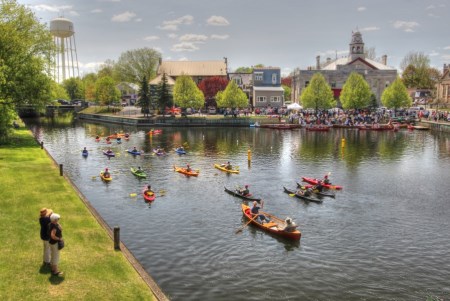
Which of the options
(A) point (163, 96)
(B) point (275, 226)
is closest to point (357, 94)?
(A) point (163, 96)

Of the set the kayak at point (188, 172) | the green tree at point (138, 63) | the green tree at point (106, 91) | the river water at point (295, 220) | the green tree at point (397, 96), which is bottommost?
the river water at point (295, 220)

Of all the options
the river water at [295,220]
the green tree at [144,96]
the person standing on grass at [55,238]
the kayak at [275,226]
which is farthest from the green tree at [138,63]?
the person standing on grass at [55,238]

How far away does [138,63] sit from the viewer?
5955 inches

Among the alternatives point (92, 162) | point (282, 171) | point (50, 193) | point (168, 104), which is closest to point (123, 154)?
point (92, 162)

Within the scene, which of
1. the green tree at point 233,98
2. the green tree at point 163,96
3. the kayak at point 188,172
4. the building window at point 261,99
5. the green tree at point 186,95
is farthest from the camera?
the building window at point 261,99

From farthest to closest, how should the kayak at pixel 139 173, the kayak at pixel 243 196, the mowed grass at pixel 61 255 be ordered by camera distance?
1. the kayak at pixel 139 173
2. the kayak at pixel 243 196
3. the mowed grass at pixel 61 255

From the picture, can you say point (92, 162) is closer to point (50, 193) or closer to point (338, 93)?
point (50, 193)

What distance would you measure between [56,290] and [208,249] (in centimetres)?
1037

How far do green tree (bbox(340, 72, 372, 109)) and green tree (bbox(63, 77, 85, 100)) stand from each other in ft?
345

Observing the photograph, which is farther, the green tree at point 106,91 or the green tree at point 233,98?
the green tree at point 106,91

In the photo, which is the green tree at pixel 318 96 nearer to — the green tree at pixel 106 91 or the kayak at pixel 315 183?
the green tree at pixel 106 91

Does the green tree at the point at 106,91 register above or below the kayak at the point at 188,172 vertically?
above

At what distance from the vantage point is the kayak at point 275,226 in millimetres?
27097

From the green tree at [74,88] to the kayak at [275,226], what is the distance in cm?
14762
